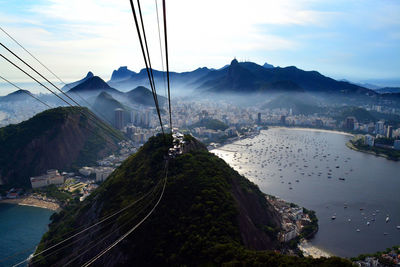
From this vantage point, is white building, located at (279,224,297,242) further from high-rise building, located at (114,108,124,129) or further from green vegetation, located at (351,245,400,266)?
high-rise building, located at (114,108,124,129)

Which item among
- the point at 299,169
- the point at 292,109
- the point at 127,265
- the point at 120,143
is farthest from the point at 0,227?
the point at 292,109

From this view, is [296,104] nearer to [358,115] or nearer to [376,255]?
[358,115]

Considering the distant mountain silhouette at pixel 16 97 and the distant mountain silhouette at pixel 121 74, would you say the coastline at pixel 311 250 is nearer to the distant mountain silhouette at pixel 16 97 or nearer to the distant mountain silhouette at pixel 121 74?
the distant mountain silhouette at pixel 16 97

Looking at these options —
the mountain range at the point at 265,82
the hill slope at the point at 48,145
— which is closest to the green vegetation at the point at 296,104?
the mountain range at the point at 265,82

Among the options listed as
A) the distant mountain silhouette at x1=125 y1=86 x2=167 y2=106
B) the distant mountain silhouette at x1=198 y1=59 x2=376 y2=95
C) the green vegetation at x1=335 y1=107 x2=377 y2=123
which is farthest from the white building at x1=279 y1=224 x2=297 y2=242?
the distant mountain silhouette at x1=198 y1=59 x2=376 y2=95

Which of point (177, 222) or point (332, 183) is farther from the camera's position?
point (332, 183)

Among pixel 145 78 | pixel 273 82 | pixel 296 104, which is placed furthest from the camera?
pixel 145 78

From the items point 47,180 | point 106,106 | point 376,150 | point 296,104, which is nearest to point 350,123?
point 376,150
